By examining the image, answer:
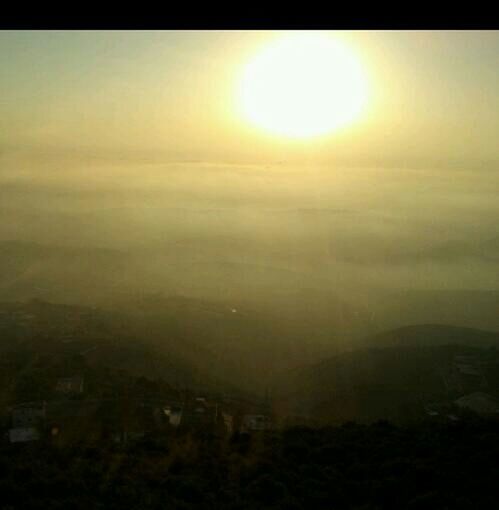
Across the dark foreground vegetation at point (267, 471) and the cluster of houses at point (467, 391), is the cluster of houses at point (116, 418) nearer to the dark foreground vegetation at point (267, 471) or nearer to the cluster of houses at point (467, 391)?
the dark foreground vegetation at point (267, 471)

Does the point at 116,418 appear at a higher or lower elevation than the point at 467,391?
lower

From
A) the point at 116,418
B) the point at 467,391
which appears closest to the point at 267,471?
the point at 116,418

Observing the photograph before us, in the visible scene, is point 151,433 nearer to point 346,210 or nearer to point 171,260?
point 171,260

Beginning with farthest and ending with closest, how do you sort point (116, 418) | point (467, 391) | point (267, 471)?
point (467, 391) → point (116, 418) → point (267, 471)

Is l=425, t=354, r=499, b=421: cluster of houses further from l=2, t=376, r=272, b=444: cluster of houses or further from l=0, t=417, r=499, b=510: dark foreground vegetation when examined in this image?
l=2, t=376, r=272, b=444: cluster of houses

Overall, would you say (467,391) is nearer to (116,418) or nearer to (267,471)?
(267,471)

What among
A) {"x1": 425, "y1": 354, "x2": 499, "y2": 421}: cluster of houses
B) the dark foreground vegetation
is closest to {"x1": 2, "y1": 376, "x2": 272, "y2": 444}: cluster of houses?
the dark foreground vegetation

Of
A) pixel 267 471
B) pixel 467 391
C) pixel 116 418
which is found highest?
pixel 467 391
